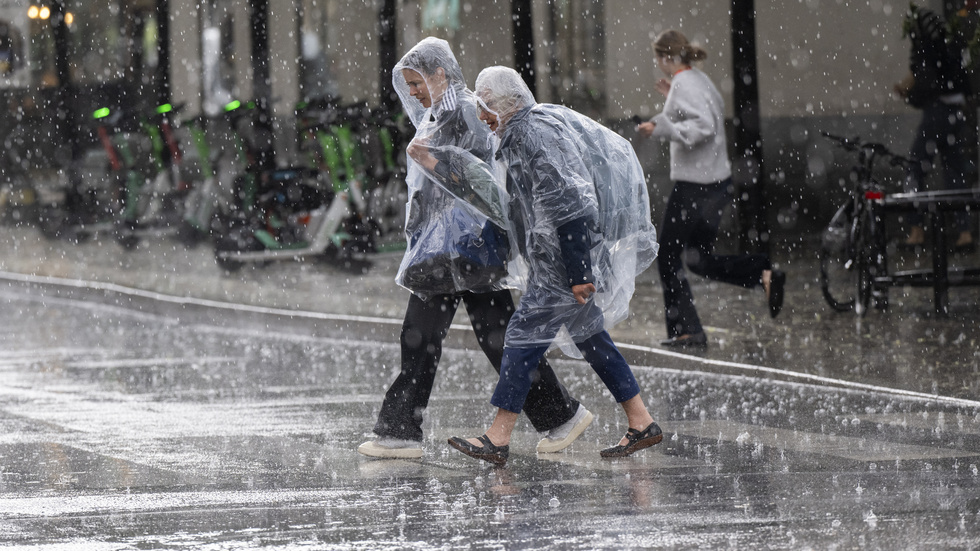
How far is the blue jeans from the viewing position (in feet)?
21.9

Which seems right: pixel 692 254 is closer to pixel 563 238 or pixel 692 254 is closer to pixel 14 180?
pixel 563 238

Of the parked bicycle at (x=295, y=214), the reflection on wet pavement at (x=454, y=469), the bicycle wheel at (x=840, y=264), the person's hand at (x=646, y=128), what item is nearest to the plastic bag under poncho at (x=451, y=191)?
the reflection on wet pavement at (x=454, y=469)

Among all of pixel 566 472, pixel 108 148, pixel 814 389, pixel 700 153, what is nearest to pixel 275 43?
pixel 108 148

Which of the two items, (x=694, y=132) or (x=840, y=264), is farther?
(x=840, y=264)

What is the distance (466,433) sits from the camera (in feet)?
24.8

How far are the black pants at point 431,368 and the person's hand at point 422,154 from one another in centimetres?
58

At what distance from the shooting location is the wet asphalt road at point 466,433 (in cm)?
546

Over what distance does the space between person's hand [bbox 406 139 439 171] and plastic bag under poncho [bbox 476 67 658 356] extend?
30 centimetres

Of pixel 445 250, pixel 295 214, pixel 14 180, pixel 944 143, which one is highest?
pixel 445 250

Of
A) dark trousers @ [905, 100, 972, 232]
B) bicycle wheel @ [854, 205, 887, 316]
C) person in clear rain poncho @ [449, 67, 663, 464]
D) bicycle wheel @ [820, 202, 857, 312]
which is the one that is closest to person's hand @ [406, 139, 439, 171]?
person in clear rain poncho @ [449, 67, 663, 464]

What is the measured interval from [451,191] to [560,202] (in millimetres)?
519

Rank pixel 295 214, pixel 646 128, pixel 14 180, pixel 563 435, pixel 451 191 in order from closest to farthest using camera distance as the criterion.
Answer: pixel 451 191, pixel 563 435, pixel 646 128, pixel 295 214, pixel 14 180

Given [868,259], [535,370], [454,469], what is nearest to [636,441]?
[535,370]

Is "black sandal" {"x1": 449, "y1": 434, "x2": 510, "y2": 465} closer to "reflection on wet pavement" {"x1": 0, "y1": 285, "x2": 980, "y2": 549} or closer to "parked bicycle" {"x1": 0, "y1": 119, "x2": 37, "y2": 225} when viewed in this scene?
"reflection on wet pavement" {"x1": 0, "y1": 285, "x2": 980, "y2": 549}
